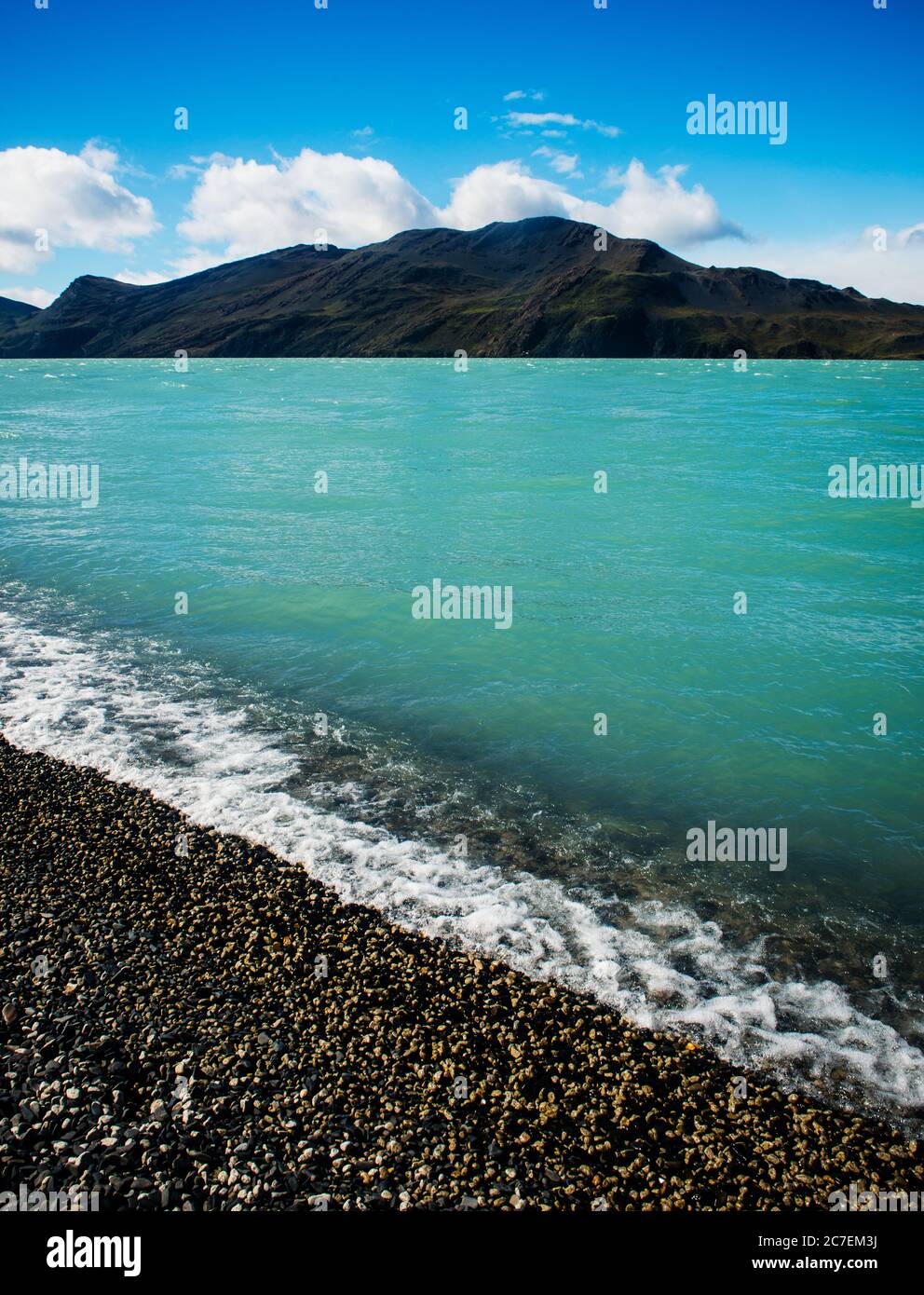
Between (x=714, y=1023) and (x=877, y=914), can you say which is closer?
(x=714, y=1023)

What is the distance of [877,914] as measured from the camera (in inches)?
428

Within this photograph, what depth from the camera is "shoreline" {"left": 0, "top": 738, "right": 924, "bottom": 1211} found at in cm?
660

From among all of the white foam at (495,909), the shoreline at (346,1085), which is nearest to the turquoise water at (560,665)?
the white foam at (495,909)

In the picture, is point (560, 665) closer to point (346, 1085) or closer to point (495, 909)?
point (495, 909)

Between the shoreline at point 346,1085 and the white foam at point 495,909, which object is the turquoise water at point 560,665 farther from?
the shoreline at point 346,1085

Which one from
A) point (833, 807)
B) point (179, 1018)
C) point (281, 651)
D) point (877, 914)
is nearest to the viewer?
point (179, 1018)

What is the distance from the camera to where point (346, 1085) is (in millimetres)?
7441

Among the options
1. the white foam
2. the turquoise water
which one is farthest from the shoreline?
the turquoise water

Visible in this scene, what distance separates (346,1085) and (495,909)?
3.65 m

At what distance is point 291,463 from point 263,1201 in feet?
161

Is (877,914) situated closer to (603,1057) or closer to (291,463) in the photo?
(603,1057)

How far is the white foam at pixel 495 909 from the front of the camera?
8.53 m
